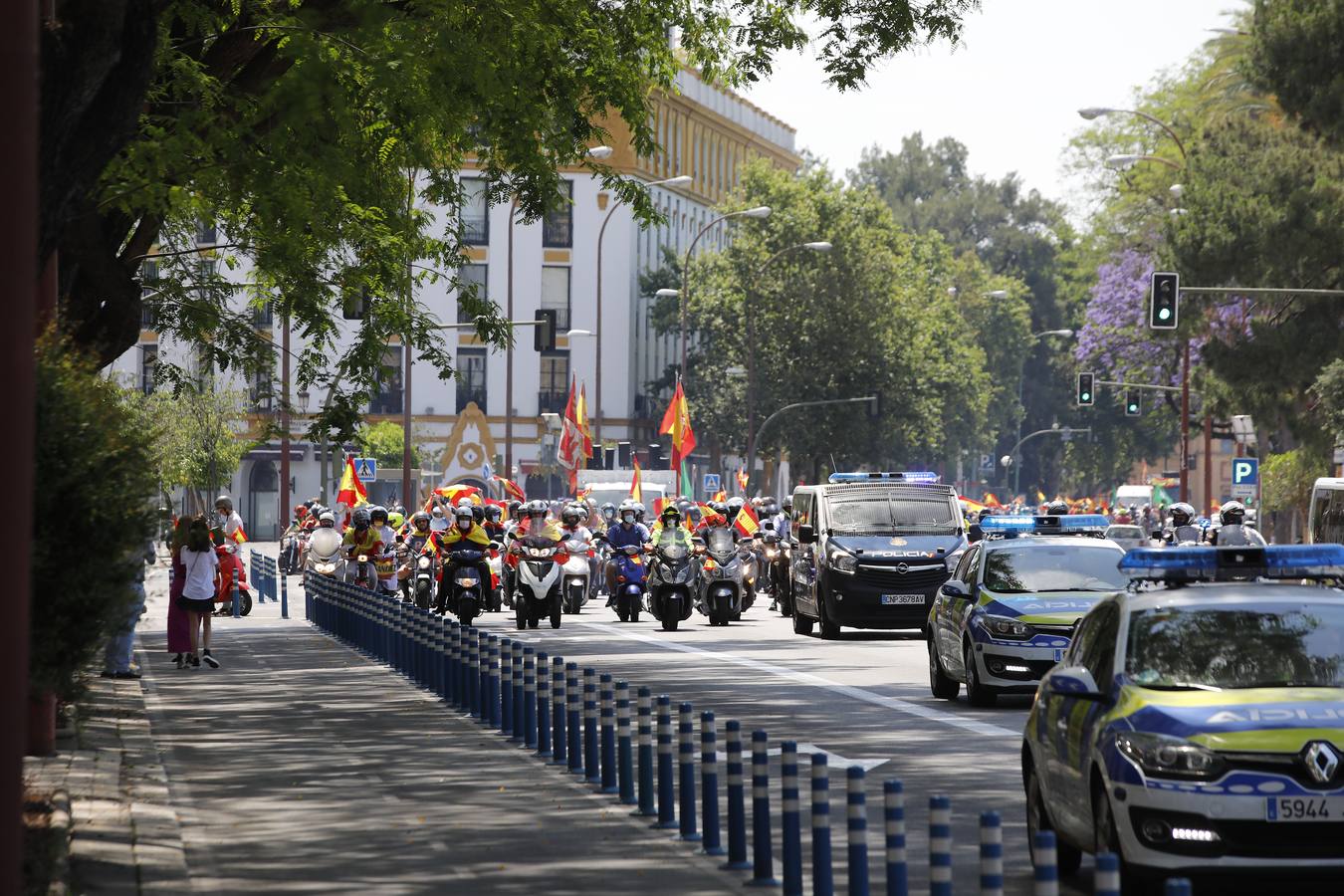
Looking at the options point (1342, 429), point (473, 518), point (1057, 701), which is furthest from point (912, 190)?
point (1057, 701)

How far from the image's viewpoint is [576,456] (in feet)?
217

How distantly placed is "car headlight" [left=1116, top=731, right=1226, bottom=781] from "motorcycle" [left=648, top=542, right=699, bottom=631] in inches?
1024

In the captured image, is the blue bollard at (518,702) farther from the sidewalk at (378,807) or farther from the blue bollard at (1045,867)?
the blue bollard at (1045,867)

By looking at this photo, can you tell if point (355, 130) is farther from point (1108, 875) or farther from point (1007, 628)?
point (1108, 875)

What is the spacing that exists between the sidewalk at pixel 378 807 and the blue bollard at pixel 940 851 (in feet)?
9.90

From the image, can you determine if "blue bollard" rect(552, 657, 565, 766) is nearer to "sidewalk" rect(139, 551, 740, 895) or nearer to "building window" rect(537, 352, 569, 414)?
"sidewalk" rect(139, 551, 740, 895)

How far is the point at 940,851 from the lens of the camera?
8.58m

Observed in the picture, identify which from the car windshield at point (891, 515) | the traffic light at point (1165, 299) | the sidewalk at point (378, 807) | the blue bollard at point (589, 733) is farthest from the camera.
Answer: the traffic light at point (1165, 299)

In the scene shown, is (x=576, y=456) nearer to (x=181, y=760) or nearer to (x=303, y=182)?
Answer: (x=303, y=182)

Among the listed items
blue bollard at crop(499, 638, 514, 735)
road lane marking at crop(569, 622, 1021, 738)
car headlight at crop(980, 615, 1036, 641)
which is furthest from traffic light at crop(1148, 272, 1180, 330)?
blue bollard at crop(499, 638, 514, 735)

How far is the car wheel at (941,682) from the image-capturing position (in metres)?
23.0

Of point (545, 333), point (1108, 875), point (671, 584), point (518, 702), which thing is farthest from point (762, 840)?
point (545, 333)

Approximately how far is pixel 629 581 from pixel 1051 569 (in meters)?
16.9

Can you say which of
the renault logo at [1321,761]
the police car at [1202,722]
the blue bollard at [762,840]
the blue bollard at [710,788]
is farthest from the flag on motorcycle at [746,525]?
the renault logo at [1321,761]
